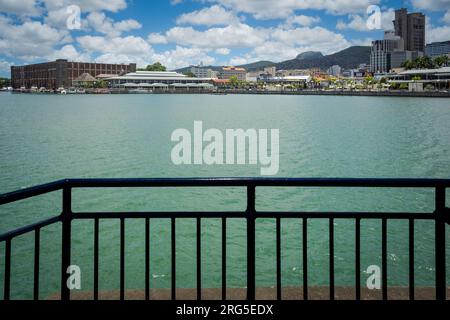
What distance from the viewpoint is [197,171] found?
2400 cm

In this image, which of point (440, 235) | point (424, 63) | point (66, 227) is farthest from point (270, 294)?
point (424, 63)

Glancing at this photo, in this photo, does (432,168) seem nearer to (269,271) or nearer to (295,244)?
(295,244)

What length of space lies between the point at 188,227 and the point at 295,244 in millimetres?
3359

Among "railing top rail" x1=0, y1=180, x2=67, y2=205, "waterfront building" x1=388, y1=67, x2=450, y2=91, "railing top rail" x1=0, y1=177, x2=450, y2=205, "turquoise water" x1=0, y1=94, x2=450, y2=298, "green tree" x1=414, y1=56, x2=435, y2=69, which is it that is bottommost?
"turquoise water" x1=0, y1=94, x2=450, y2=298

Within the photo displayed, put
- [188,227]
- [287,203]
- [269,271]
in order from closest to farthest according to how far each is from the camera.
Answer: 1. [269,271]
2. [188,227]
3. [287,203]

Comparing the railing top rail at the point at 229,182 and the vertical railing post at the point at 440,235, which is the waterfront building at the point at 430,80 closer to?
the vertical railing post at the point at 440,235

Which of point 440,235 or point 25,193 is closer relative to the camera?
point 25,193

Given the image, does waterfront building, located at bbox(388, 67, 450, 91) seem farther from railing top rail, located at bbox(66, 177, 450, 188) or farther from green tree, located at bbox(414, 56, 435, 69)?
railing top rail, located at bbox(66, 177, 450, 188)

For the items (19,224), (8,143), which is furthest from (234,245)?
(8,143)

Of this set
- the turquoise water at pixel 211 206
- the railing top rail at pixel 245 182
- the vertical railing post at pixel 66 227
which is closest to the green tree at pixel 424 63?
the turquoise water at pixel 211 206

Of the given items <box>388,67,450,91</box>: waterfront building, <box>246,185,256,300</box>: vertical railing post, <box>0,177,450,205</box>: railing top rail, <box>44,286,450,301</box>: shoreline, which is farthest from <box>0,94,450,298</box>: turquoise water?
<box>388,67,450,91</box>: waterfront building

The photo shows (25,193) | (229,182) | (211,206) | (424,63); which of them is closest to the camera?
(25,193)

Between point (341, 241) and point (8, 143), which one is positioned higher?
point (8, 143)

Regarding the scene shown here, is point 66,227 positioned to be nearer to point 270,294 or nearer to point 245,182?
point 245,182
